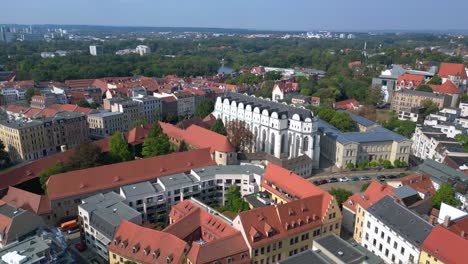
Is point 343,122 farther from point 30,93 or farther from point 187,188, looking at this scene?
point 30,93

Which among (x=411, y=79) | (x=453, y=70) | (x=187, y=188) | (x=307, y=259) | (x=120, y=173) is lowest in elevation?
(x=187, y=188)

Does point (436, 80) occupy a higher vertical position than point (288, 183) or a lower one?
higher

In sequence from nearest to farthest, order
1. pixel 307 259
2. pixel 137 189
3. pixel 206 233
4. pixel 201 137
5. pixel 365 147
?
pixel 307 259, pixel 206 233, pixel 137 189, pixel 201 137, pixel 365 147

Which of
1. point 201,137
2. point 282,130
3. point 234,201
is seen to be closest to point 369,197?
point 234,201

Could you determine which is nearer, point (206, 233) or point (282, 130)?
point (206, 233)

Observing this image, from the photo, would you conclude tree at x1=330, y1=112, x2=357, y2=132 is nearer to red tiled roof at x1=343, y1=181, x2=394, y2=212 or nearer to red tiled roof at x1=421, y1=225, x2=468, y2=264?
red tiled roof at x1=343, y1=181, x2=394, y2=212

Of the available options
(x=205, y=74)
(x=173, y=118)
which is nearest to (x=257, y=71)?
(x=205, y=74)

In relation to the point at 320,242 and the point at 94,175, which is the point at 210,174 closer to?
the point at 94,175

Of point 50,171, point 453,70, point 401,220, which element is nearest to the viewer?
point 401,220
